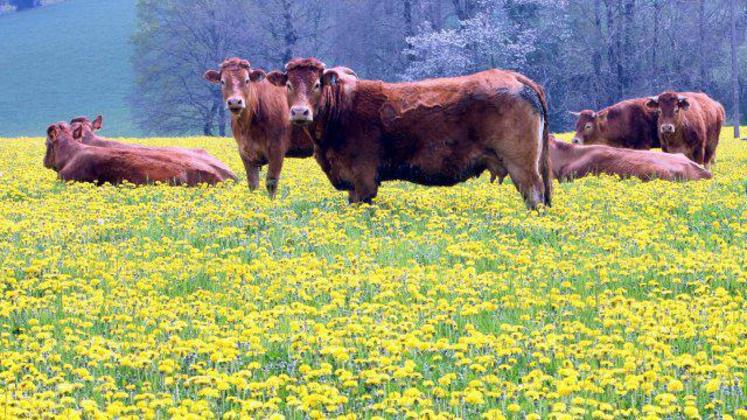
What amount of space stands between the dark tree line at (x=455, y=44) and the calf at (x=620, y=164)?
32726 mm

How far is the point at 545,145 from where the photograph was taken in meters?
13.1

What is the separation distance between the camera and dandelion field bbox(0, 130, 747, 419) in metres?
5.30

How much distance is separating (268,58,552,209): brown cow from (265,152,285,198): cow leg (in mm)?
1545

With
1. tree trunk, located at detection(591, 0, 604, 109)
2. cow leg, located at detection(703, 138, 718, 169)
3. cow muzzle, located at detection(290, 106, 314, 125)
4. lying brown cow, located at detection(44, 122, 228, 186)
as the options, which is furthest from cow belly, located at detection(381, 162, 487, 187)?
tree trunk, located at detection(591, 0, 604, 109)

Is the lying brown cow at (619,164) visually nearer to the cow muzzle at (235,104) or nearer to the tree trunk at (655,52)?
the cow muzzle at (235,104)

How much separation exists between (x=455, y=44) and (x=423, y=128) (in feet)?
128

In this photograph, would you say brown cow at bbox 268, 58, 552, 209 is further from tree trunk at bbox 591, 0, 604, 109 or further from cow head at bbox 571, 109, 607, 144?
tree trunk at bbox 591, 0, 604, 109

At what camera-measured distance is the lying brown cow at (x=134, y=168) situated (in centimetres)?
1587

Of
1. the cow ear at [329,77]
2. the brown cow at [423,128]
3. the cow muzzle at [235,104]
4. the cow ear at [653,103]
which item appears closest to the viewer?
the brown cow at [423,128]

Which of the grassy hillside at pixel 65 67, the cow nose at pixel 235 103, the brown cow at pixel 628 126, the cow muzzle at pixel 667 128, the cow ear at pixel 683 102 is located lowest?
the grassy hillside at pixel 65 67

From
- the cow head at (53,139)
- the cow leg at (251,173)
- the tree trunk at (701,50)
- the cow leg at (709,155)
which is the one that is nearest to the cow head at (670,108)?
the cow leg at (709,155)

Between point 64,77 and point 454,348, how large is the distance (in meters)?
78.7

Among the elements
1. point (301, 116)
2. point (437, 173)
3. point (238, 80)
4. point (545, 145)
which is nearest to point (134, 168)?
point (238, 80)

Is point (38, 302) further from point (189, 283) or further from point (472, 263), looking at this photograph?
point (472, 263)
